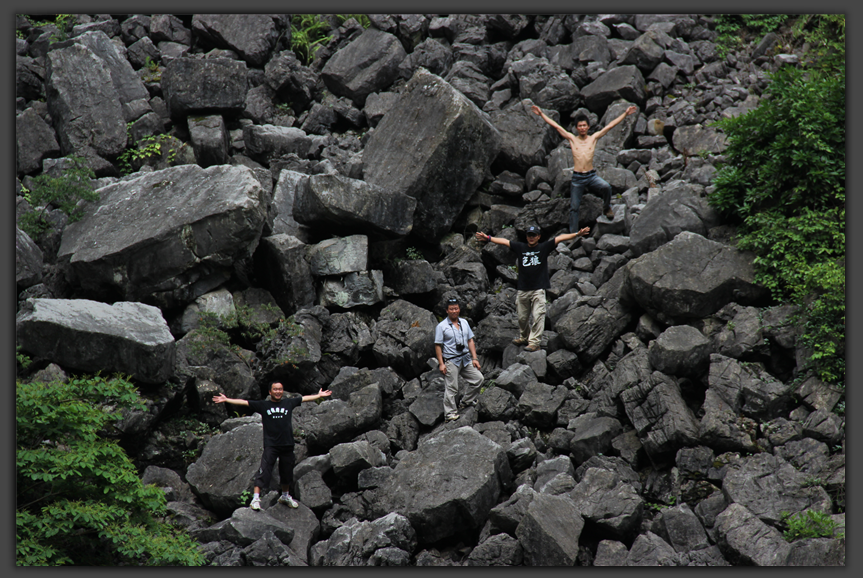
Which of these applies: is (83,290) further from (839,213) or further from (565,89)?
(839,213)

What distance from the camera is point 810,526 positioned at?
9211 mm

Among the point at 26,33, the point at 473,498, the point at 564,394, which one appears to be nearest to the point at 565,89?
the point at 564,394

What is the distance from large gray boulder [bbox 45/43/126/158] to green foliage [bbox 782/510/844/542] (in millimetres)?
20666

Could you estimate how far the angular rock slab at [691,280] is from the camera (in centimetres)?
1312

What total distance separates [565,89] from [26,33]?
2033 centimetres

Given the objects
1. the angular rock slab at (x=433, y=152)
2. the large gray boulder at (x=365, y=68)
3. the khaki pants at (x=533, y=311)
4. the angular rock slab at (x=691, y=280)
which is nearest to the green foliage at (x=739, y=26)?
the angular rock slab at (x=433, y=152)

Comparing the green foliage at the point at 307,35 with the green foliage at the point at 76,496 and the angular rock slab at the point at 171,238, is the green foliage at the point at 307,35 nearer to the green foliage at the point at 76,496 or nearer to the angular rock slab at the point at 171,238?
the angular rock slab at the point at 171,238

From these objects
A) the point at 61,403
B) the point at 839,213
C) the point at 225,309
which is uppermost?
the point at 839,213

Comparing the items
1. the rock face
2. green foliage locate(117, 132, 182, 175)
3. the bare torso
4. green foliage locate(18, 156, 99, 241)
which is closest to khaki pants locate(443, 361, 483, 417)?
the rock face

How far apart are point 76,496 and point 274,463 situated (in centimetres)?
314

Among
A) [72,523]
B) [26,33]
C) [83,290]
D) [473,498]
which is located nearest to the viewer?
[72,523]

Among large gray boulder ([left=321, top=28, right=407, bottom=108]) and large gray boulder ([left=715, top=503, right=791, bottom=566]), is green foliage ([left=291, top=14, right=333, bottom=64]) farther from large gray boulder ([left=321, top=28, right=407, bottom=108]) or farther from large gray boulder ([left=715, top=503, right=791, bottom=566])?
large gray boulder ([left=715, top=503, right=791, bottom=566])

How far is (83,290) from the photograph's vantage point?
1639 centimetres

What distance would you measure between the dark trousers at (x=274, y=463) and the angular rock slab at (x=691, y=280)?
7661 millimetres
